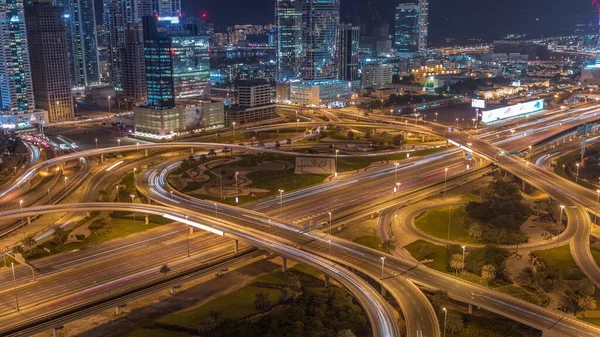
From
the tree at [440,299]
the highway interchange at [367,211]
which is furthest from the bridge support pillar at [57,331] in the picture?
the tree at [440,299]

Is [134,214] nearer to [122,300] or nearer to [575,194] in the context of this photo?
[122,300]

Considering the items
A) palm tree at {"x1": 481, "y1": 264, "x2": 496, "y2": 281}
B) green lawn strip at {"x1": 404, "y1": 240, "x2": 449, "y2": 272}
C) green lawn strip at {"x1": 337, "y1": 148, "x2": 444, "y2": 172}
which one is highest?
green lawn strip at {"x1": 337, "y1": 148, "x2": 444, "y2": 172}

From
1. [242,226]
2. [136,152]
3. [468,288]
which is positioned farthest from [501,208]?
[136,152]

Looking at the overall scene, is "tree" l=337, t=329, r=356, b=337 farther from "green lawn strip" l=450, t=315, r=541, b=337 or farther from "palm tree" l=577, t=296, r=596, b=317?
"palm tree" l=577, t=296, r=596, b=317

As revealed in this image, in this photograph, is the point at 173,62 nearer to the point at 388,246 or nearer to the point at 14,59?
the point at 14,59

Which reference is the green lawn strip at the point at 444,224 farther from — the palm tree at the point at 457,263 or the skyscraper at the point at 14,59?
the skyscraper at the point at 14,59

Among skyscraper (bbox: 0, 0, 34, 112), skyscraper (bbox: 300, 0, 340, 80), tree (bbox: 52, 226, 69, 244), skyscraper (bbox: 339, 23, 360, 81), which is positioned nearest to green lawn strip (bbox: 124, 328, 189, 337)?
tree (bbox: 52, 226, 69, 244)
